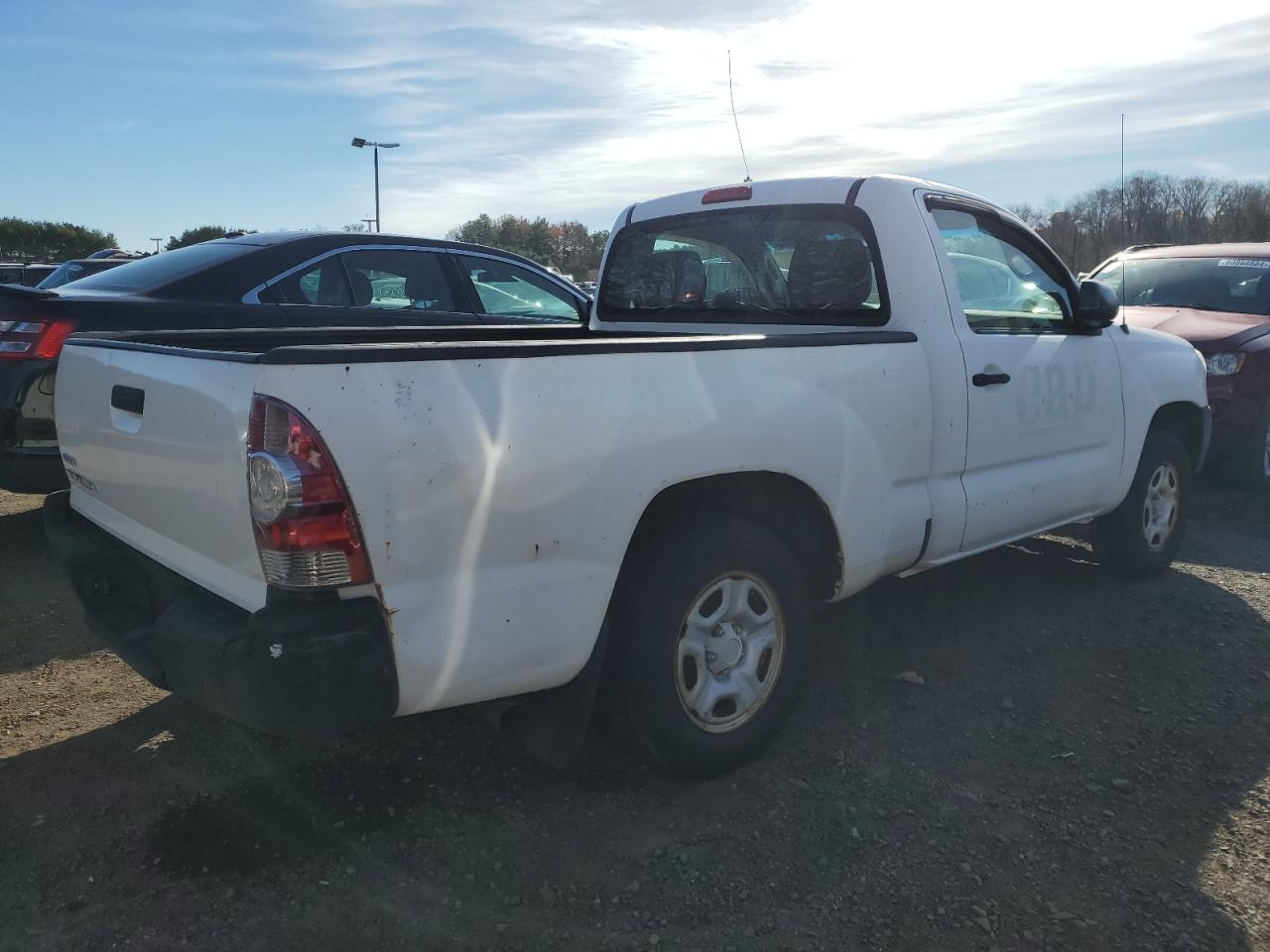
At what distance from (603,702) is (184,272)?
4053mm

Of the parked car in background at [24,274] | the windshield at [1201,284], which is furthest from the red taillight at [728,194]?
the parked car in background at [24,274]

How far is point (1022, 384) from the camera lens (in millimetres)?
4109

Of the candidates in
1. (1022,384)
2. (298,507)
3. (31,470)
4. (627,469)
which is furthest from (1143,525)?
(31,470)

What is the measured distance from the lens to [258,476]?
233 centimetres

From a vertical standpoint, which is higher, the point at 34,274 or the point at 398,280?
the point at 34,274

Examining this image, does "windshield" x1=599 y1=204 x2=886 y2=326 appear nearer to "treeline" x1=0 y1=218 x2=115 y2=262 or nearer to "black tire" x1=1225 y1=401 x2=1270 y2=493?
"black tire" x1=1225 y1=401 x2=1270 y2=493

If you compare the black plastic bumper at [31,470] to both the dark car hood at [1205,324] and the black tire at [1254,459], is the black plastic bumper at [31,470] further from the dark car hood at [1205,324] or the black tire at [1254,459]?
the black tire at [1254,459]

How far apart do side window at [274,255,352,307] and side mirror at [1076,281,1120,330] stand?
4.11 meters

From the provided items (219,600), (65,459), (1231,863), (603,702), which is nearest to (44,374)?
(65,459)

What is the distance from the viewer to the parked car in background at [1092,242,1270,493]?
279 inches

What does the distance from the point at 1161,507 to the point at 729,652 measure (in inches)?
127

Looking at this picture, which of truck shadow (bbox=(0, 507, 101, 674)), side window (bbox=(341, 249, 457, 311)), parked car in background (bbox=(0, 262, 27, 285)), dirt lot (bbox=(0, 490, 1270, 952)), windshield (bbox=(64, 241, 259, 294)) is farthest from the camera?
parked car in background (bbox=(0, 262, 27, 285))

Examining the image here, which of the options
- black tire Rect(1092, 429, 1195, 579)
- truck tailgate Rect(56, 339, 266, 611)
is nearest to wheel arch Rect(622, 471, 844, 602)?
truck tailgate Rect(56, 339, 266, 611)

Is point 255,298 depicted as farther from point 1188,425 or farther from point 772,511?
point 1188,425
